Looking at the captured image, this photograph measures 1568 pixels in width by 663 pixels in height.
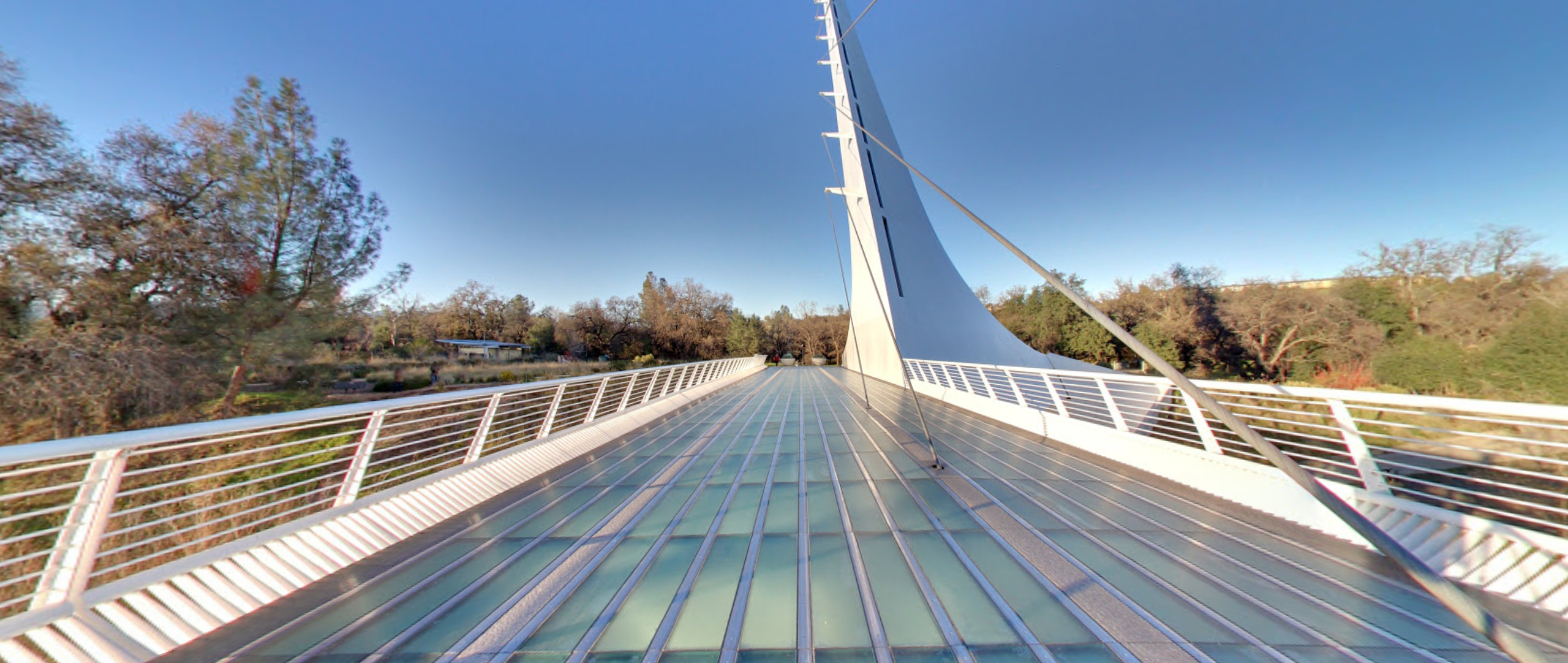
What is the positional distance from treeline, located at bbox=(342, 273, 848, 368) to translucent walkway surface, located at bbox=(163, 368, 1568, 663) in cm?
2682

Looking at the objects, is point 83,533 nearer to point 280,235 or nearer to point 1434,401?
point 1434,401

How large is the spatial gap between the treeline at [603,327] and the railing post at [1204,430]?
26250 mm

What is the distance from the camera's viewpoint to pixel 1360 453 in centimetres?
229

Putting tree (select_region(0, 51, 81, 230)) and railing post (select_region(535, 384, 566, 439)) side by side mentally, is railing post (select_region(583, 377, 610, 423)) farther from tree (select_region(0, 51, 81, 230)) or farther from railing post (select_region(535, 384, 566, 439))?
tree (select_region(0, 51, 81, 230))

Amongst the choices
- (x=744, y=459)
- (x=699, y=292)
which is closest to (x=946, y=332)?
(x=744, y=459)

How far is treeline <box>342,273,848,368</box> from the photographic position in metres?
30.7

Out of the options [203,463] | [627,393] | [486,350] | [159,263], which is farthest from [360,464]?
[486,350]

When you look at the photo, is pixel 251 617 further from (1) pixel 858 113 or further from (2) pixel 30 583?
(1) pixel 858 113

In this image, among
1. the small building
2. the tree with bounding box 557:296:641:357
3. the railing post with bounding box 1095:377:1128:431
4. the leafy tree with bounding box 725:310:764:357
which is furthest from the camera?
the leafy tree with bounding box 725:310:764:357

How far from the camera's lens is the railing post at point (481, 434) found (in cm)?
304

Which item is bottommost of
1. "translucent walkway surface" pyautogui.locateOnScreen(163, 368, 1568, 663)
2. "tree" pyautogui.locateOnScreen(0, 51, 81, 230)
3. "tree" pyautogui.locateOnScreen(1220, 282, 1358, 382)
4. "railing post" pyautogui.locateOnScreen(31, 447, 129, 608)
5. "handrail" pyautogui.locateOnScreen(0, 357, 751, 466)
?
"translucent walkway surface" pyautogui.locateOnScreen(163, 368, 1568, 663)

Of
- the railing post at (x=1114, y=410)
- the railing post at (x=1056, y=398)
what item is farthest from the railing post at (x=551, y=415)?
the railing post at (x=1114, y=410)

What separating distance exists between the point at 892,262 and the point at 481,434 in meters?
11.7

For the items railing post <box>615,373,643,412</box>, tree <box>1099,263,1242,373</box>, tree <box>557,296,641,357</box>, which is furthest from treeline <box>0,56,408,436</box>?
tree <box>1099,263,1242,373</box>
